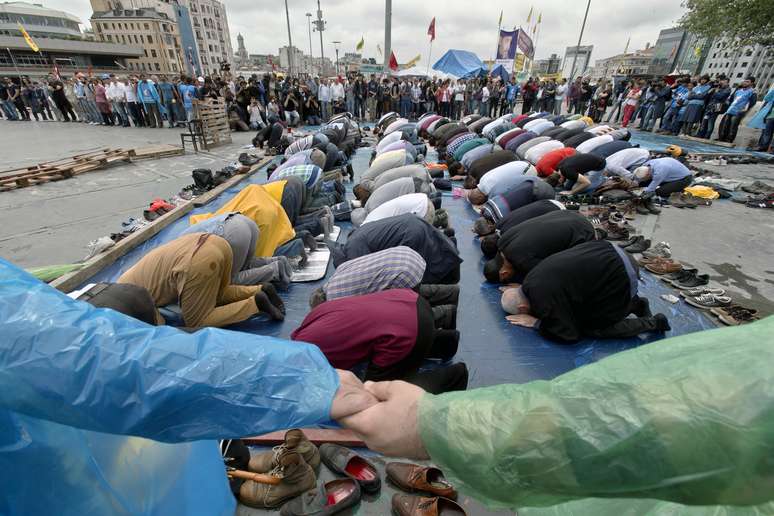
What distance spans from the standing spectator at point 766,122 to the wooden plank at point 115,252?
1419cm

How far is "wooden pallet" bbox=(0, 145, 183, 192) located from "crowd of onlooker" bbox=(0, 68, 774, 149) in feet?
13.0

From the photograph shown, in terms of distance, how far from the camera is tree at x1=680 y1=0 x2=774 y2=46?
466 inches

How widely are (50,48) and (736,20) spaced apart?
6486 cm

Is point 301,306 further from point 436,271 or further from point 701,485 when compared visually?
point 701,485

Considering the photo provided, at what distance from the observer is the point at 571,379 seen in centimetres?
75

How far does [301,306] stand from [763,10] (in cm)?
1781

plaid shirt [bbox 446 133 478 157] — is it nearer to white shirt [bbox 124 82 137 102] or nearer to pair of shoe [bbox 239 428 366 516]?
pair of shoe [bbox 239 428 366 516]

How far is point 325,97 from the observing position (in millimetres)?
15305

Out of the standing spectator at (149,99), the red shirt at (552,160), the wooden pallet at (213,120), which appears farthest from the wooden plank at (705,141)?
the standing spectator at (149,99)

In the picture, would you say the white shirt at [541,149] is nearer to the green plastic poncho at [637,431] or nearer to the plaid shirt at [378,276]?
the plaid shirt at [378,276]

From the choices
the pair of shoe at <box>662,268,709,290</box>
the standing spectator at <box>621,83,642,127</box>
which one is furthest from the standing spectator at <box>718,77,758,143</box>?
the pair of shoe at <box>662,268,709,290</box>

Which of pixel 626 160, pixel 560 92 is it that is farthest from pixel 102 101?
pixel 560 92

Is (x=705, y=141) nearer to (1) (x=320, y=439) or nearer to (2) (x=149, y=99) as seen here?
(1) (x=320, y=439)

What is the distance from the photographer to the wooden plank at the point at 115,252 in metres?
3.36
